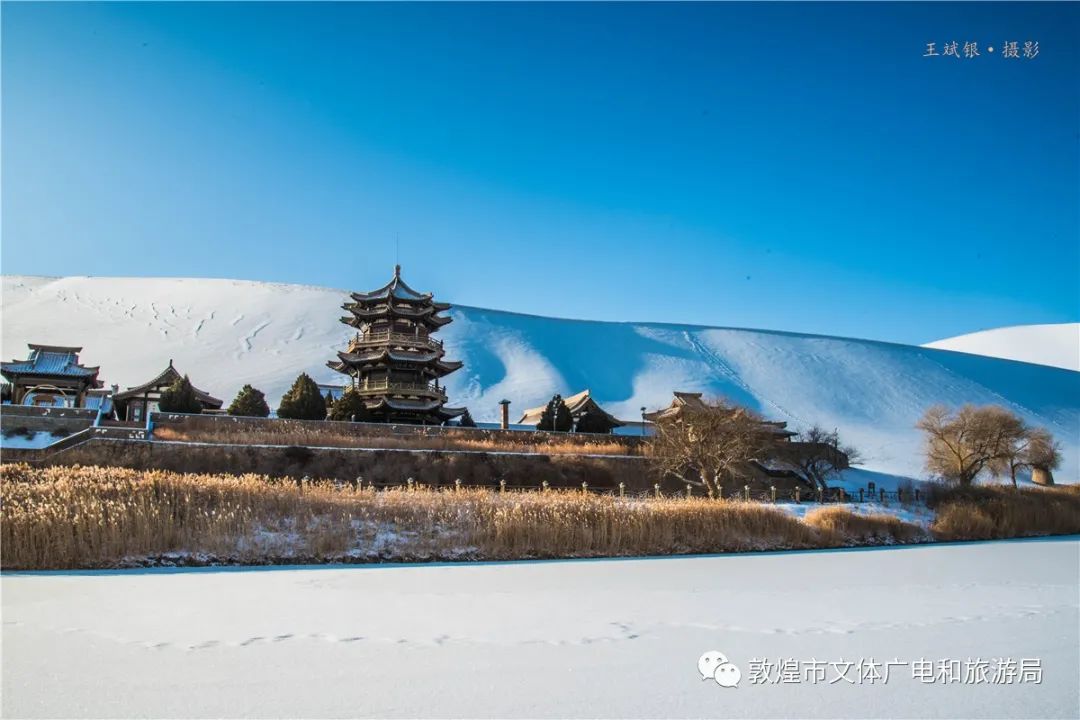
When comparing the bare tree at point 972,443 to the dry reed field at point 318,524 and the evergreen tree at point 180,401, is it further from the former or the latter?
the evergreen tree at point 180,401

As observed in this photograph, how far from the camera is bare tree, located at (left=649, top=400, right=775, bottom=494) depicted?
30709 mm

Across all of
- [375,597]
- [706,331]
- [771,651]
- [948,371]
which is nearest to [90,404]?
[375,597]

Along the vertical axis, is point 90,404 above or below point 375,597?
above

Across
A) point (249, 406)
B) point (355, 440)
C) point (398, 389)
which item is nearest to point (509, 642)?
point (355, 440)

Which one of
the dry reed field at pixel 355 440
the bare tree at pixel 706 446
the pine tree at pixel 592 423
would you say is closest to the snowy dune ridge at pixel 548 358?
the pine tree at pixel 592 423

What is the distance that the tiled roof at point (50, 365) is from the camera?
128 ft

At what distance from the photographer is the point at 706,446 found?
31.2m

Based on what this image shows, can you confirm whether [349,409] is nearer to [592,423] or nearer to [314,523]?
[592,423]

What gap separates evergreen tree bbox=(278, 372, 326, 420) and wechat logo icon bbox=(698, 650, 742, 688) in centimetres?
2919

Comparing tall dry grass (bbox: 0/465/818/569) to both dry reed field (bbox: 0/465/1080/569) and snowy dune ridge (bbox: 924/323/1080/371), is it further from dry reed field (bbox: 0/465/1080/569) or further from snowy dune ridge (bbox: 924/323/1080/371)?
snowy dune ridge (bbox: 924/323/1080/371)

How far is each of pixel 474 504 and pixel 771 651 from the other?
394 inches

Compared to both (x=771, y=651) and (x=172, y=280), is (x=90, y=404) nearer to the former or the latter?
(x=771, y=651)

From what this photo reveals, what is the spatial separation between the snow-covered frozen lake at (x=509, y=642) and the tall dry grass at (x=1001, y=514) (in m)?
11.6

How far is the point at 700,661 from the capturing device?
5.66 m
